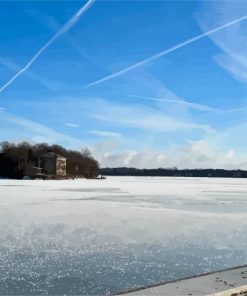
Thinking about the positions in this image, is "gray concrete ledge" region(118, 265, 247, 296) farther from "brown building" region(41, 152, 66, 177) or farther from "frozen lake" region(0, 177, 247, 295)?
"brown building" region(41, 152, 66, 177)

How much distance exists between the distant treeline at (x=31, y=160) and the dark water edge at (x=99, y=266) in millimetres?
103234

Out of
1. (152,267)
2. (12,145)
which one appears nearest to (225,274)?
(152,267)

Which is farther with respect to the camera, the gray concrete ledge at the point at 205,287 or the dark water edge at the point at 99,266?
the dark water edge at the point at 99,266

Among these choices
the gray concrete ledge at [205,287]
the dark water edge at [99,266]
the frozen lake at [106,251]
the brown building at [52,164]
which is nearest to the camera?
the gray concrete ledge at [205,287]

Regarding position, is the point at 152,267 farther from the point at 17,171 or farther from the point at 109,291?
the point at 17,171

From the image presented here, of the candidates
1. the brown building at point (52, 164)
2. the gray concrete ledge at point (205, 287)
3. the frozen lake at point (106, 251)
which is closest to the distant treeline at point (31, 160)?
the brown building at point (52, 164)

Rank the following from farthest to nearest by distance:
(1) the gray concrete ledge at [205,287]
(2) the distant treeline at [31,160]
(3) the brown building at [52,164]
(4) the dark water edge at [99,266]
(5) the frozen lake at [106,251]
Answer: (3) the brown building at [52,164], (2) the distant treeline at [31,160], (5) the frozen lake at [106,251], (4) the dark water edge at [99,266], (1) the gray concrete ledge at [205,287]

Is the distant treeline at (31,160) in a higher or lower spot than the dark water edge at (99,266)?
higher

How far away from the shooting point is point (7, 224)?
53.8ft

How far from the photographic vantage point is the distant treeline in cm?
11512

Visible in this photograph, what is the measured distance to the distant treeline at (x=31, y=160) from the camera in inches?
4532

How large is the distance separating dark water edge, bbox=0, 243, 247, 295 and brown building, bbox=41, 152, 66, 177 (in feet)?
376

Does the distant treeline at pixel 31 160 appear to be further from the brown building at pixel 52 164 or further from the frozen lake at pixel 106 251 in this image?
the frozen lake at pixel 106 251

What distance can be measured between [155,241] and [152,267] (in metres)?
3.33
